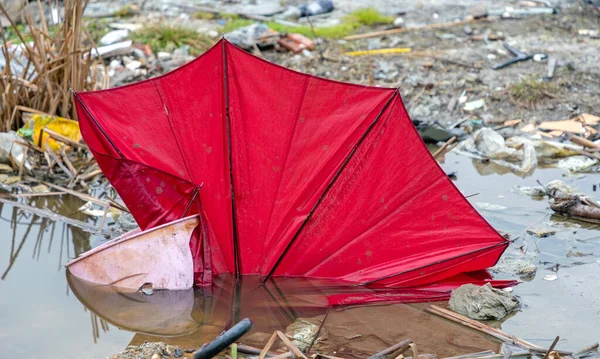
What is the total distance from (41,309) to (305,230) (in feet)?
5.37

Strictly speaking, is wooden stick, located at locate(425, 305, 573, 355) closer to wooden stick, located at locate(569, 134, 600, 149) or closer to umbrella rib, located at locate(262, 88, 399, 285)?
umbrella rib, located at locate(262, 88, 399, 285)

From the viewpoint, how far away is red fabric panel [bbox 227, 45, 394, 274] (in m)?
4.05

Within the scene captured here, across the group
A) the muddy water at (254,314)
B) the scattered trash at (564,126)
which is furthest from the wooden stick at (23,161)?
the scattered trash at (564,126)

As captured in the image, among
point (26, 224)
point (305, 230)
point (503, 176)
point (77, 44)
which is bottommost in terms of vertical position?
point (503, 176)

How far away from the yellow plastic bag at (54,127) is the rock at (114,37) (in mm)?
3200

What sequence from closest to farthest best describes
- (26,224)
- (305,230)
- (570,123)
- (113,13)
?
(305,230), (26,224), (570,123), (113,13)

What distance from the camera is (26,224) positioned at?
5.57m

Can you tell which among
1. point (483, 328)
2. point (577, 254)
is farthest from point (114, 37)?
point (483, 328)

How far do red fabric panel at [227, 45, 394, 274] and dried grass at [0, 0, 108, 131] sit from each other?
2.76m

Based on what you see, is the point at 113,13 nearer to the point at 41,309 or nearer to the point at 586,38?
the point at 586,38

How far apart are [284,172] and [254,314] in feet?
2.79

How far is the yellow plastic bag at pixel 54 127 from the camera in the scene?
645 centimetres

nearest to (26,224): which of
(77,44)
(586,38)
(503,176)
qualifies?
(77,44)

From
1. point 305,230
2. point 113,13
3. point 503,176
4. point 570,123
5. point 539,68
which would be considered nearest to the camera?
point 305,230
